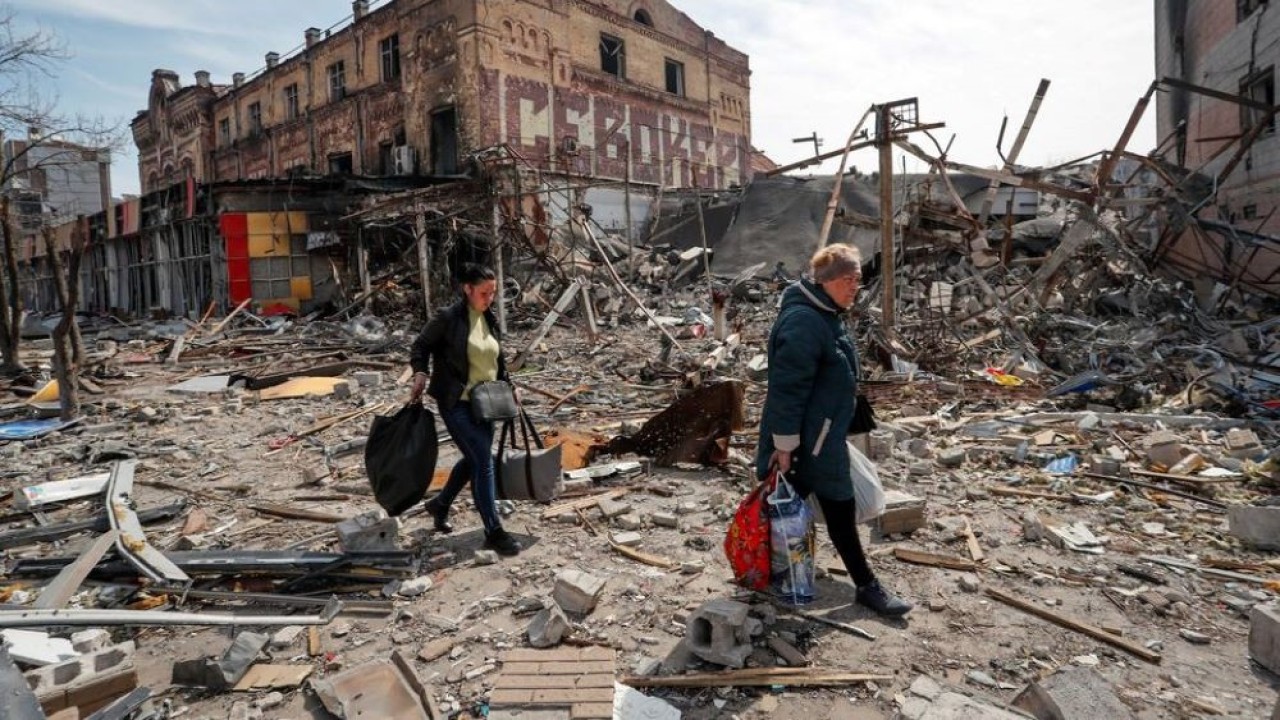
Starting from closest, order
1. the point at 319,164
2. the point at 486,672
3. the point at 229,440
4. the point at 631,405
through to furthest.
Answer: the point at 486,672, the point at 229,440, the point at 631,405, the point at 319,164

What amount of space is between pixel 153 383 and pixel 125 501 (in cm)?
739

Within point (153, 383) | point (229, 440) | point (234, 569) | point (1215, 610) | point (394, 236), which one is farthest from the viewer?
point (394, 236)

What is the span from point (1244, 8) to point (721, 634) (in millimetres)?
16972

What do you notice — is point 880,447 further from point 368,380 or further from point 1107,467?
point 368,380

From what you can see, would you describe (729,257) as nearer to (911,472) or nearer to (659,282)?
Result: (659,282)

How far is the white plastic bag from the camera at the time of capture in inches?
142

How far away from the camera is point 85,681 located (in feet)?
9.32

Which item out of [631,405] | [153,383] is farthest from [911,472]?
[153,383]

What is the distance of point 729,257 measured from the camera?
22344 mm

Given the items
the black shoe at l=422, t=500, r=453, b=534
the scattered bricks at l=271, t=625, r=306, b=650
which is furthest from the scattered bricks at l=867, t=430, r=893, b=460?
the scattered bricks at l=271, t=625, r=306, b=650

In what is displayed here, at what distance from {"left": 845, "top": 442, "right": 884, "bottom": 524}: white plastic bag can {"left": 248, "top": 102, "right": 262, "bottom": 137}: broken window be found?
3541 centimetres

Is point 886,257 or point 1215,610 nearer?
point 1215,610

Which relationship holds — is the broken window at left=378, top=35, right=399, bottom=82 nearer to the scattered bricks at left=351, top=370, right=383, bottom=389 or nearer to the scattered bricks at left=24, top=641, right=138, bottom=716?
the scattered bricks at left=351, top=370, right=383, bottom=389

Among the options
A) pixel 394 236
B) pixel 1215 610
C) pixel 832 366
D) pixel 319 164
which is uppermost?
pixel 319 164
